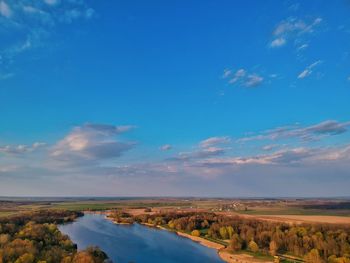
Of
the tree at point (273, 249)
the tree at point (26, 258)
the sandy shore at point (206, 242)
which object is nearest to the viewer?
the tree at point (26, 258)

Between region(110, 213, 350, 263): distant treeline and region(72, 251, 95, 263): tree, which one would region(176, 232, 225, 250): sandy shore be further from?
region(72, 251, 95, 263): tree

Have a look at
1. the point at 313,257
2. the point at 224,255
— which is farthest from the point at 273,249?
the point at 313,257

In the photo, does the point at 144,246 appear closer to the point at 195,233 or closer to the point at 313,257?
the point at 195,233

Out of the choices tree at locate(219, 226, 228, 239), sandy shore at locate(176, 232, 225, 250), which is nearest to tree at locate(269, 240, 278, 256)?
sandy shore at locate(176, 232, 225, 250)

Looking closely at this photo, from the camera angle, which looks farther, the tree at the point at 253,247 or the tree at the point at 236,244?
the tree at the point at 236,244

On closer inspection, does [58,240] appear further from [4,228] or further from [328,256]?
[328,256]

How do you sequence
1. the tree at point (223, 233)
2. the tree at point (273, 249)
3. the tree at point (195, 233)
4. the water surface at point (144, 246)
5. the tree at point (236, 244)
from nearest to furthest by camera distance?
the water surface at point (144, 246) < the tree at point (273, 249) < the tree at point (236, 244) < the tree at point (223, 233) < the tree at point (195, 233)

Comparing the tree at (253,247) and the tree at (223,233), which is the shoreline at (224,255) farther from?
the tree at (223,233)

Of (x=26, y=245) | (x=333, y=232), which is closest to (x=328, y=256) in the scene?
(x=333, y=232)

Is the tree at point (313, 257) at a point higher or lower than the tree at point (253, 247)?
lower

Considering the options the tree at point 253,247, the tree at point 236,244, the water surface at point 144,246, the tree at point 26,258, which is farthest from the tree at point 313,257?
the tree at point 26,258
